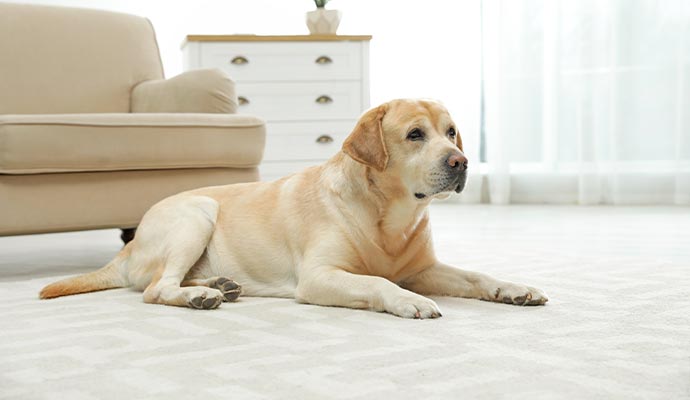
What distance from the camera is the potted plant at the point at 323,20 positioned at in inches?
194

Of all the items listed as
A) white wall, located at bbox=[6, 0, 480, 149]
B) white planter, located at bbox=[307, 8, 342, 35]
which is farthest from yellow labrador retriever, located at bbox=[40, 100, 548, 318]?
white wall, located at bbox=[6, 0, 480, 149]

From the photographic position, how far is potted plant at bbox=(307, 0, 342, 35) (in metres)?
4.92

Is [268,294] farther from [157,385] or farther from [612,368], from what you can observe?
[612,368]

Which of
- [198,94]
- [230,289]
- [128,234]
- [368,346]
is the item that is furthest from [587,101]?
[368,346]

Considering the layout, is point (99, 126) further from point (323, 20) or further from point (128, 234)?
point (323, 20)

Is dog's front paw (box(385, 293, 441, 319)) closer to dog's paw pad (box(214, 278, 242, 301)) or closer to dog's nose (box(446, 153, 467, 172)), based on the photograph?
dog's nose (box(446, 153, 467, 172))

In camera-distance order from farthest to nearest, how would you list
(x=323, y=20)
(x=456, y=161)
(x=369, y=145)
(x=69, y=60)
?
1. (x=323, y=20)
2. (x=69, y=60)
3. (x=369, y=145)
4. (x=456, y=161)

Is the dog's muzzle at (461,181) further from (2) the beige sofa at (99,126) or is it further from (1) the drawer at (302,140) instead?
(1) the drawer at (302,140)

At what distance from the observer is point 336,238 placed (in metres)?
2.09

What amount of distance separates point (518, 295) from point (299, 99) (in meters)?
2.92

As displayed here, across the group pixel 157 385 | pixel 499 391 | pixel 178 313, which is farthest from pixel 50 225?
pixel 499 391

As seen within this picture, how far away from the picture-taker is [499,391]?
1265 millimetres

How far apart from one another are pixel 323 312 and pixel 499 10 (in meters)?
3.93

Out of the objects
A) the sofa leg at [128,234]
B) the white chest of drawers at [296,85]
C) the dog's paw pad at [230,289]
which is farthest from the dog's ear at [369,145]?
the white chest of drawers at [296,85]
